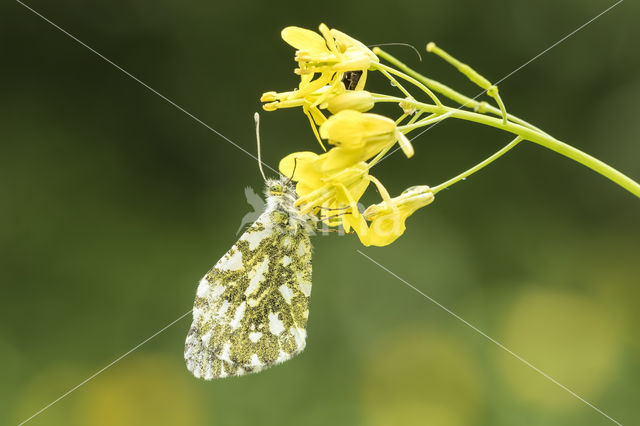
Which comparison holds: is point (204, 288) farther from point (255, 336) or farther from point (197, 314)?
point (255, 336)

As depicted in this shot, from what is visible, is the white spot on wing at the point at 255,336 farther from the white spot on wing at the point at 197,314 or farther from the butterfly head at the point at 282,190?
the butterfly head at the point at 282,190

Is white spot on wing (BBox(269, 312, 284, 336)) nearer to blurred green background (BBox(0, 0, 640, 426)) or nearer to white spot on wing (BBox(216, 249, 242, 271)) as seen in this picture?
white spot on wing (BBox(216, 249, 242, 271))

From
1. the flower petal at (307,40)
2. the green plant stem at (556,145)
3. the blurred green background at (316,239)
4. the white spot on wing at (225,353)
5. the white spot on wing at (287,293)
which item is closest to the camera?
the green plant stem at (556,145)

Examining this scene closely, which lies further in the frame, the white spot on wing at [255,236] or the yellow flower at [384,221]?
the white spot on wing at [255,236]

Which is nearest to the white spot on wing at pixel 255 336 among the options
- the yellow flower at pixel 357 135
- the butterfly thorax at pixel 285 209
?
the butterfly thorax at pixel 285 209

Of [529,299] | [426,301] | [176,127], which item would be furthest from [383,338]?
[176,127]

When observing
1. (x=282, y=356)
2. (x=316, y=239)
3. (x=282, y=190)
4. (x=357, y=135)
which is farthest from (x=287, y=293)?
(x=316, y=239)
